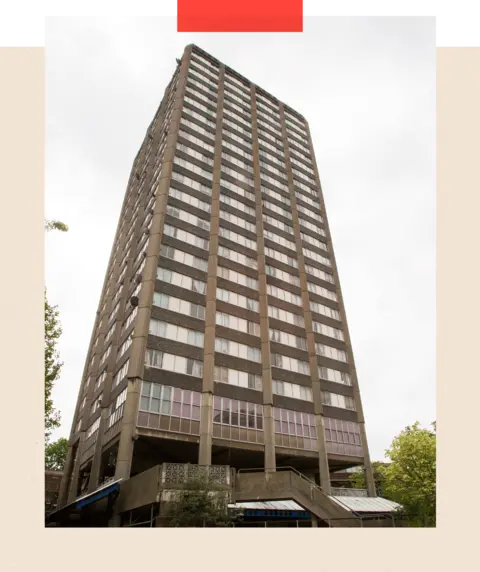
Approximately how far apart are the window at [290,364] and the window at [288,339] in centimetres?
155

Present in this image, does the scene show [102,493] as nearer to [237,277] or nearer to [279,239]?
[237,277]

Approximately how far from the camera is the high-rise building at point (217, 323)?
3189cm

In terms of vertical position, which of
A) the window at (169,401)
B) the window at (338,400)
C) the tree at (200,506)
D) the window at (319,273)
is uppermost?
the window at (319,273)

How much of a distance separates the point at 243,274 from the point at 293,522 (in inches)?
922

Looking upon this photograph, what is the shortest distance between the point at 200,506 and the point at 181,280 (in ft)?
66.5

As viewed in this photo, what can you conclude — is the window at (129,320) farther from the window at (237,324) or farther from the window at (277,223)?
the window at (277,223)

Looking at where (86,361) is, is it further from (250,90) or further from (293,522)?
(250,90)

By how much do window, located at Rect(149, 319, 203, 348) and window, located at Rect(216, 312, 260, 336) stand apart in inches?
110

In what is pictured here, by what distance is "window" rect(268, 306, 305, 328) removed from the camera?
4194 cm

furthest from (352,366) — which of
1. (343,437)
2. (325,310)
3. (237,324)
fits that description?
(237,324)

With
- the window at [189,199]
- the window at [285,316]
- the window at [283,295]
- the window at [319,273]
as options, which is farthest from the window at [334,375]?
the window at [189,199]

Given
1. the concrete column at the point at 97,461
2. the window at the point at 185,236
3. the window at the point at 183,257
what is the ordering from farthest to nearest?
1. the window at the point at 185,236
2. the window at the point at 183,257
3. the concrete column at the point at 97,461

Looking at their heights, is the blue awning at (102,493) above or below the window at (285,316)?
below
